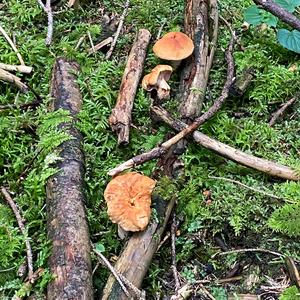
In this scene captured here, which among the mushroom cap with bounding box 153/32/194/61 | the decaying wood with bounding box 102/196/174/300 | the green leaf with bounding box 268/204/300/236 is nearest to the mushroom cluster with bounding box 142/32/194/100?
the mushroom cap with bounding box 153/32/194/61

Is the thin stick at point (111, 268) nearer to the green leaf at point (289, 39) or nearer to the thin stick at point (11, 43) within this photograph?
the thin stick at point (11, 43)

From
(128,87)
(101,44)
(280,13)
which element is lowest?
(101,44)

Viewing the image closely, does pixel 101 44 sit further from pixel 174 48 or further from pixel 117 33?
pixel 174 48

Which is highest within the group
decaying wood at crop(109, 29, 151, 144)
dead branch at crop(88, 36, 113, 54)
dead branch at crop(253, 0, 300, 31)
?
dead branch at crop(253, 0, 300, 31)

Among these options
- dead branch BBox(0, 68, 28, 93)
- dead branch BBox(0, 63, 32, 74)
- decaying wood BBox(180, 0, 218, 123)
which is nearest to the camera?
decaying wood BBox(180, 0, 218, 123)

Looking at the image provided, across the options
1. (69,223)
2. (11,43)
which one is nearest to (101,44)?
(11,43)

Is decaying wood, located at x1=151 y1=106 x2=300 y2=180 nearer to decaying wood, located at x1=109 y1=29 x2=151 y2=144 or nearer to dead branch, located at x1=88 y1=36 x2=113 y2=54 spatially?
decaying wood, located at x1=109 y1=29 x2=151 y2=144

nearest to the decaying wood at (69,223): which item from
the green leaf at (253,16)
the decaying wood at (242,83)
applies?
the decaying wood at (242,83)
